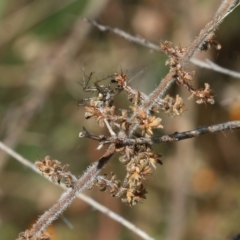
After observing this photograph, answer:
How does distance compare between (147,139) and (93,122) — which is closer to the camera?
(147,139)

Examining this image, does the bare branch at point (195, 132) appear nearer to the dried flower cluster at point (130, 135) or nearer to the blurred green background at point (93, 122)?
the dried flower cluster at point (130, 135)

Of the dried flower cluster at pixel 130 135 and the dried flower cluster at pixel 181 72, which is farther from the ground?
the dried flower cluster at pixel 181 72

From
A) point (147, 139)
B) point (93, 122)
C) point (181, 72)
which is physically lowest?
point (147, 139)

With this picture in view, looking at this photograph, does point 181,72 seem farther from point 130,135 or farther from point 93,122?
point 93,122

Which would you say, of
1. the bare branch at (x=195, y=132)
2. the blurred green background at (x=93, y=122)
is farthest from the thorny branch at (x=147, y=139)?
the blurred green background at (x=93, y=122)

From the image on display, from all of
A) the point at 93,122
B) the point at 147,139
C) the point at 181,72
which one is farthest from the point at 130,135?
the point at 93,122

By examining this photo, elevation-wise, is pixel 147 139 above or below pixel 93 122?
below

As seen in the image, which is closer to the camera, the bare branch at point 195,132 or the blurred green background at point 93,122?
the bare branch at point 195,132

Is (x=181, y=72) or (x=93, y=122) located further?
(x=93, y=122)

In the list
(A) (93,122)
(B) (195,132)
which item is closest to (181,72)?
(B) (195,132)
